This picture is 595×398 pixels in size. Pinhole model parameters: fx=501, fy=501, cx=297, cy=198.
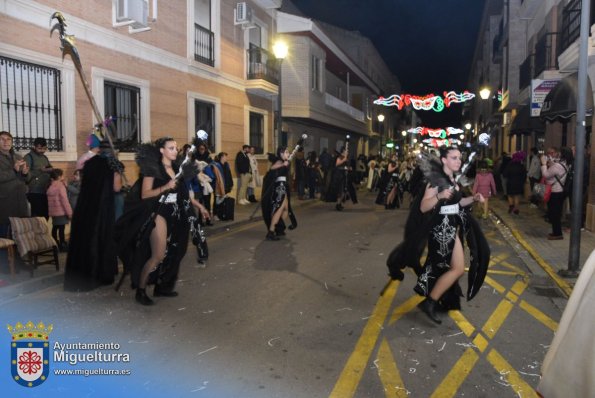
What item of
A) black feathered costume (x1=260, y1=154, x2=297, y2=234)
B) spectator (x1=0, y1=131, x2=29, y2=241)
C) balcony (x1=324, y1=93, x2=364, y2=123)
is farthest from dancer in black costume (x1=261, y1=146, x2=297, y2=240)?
balcony (x1=324, y1=93, x2=364, y2=123)

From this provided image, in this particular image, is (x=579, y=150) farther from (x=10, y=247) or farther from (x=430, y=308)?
(x=10, y=247)

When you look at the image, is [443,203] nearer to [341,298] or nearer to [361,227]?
[341,298]

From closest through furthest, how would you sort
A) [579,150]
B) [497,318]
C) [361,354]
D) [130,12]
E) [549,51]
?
[361,354] < [497,318] < [579,150] < [130,12] < [549,51]

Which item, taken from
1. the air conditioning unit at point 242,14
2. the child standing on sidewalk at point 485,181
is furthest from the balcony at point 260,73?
the child standing on sidewalk at point 485,181

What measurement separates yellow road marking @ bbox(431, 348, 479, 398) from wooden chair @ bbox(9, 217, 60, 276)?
209 inches

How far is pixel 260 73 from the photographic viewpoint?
1853cm

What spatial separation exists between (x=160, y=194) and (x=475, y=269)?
11.2ft

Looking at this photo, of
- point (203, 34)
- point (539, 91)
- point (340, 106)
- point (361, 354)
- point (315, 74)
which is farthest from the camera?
point (340, 106)

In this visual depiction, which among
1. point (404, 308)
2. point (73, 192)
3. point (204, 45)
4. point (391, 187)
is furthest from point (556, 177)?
point (204, 45)

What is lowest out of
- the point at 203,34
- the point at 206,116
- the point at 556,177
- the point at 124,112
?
the point at 556,177

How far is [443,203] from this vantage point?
197 inches

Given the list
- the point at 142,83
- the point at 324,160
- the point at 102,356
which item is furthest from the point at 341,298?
the point at 324,160

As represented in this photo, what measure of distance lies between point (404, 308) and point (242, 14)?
1405 cm

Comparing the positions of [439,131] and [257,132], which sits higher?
[439,131]
